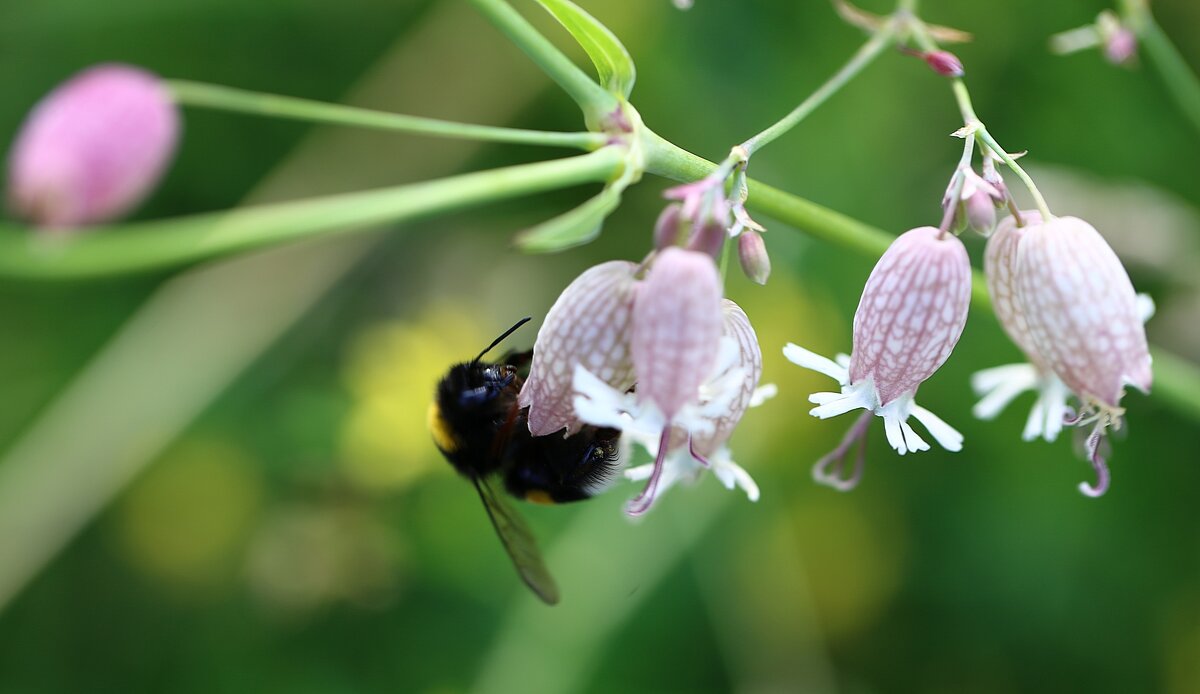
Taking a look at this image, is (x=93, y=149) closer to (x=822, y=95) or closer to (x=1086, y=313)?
(x=822, y=95)

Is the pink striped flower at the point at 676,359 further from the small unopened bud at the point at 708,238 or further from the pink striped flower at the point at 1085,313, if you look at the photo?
the pink striped flower at the point at 1085,313


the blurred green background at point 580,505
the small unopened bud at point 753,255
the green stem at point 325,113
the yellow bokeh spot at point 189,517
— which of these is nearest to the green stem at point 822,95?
the small unopened bud at point 753,255

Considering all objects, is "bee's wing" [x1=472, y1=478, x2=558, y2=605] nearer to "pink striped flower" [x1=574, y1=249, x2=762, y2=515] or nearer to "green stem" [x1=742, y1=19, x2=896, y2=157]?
"pink striped flower" [x1=574, y1=249, x2=762, y2=515]

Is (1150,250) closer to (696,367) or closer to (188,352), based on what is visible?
(696,367)

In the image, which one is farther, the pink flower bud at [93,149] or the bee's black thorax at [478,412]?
the bee's black thorax at [478,412]

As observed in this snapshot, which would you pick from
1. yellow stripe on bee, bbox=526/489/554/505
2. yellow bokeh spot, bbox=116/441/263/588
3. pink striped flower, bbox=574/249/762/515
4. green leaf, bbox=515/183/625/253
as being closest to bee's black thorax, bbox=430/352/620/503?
yellow stripe on bee, bbox=526/489/554/505

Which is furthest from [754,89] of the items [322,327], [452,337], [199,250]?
[199,250]
